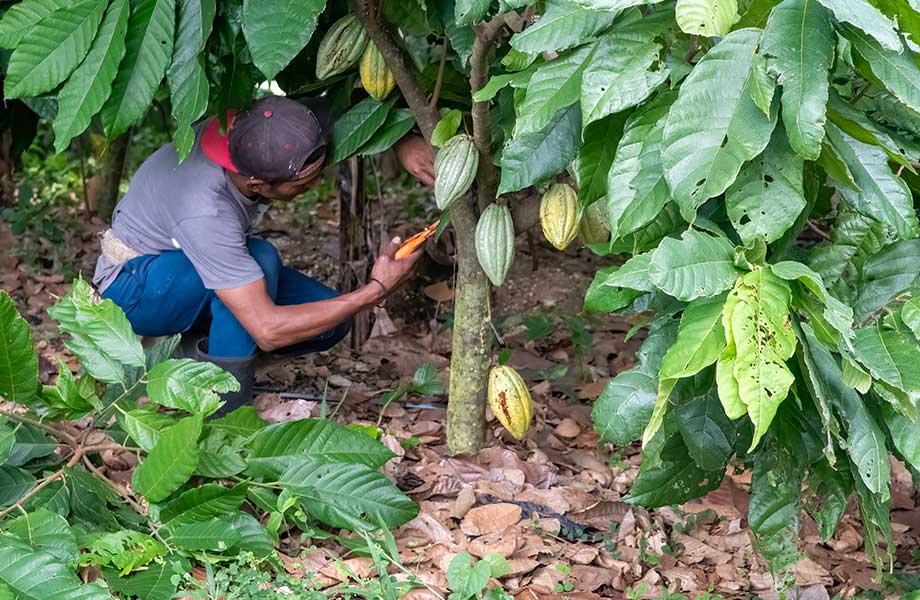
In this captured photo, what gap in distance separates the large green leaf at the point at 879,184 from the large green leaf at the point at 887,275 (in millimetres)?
175

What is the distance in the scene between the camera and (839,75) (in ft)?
5.60

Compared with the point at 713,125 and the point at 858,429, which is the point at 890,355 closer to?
the point at 858,429

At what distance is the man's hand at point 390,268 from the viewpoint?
272 cm

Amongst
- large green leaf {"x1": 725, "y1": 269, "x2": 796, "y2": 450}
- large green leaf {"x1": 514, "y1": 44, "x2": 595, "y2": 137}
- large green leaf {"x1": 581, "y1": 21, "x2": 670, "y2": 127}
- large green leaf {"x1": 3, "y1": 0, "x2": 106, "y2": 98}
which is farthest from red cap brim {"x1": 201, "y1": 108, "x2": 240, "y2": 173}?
large green leaf {"x1": 725, "y1": 269, "x2": 796, "y2": 450}

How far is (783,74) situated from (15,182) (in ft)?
13.9

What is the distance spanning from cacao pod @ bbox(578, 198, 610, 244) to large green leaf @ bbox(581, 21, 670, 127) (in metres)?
0.75

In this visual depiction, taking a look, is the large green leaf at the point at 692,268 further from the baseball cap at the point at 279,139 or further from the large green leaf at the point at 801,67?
the baseball cap at the point at 279,139

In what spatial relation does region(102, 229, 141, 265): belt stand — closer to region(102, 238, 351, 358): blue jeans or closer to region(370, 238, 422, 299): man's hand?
region(102, 238, 351, 358): blue jeans

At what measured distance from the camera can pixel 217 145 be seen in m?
2.76

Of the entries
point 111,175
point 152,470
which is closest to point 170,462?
point 152,470

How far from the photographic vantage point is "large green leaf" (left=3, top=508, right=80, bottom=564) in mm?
1949

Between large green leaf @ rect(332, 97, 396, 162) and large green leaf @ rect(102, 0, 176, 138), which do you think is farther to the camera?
large green leaf @ rect(332, 97, 396, 162)

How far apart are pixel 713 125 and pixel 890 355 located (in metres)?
0.40

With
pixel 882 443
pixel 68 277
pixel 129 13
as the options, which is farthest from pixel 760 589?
pixel 68 277
